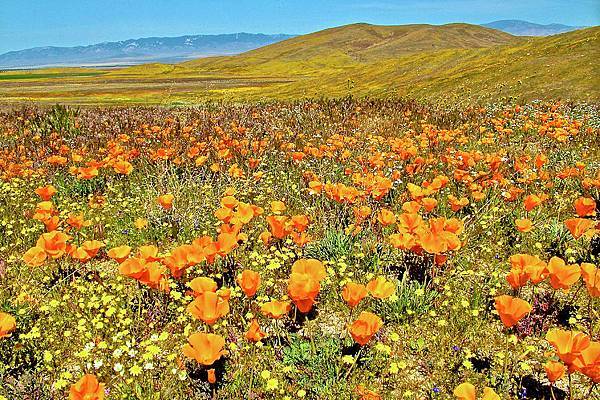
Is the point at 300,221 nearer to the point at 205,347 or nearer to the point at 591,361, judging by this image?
the point at 205,347

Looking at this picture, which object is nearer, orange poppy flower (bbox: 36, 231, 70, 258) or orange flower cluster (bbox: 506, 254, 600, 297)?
orange flower cluster (bbox: 506, 254, 600, 297)

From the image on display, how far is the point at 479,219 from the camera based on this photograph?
5598 mm

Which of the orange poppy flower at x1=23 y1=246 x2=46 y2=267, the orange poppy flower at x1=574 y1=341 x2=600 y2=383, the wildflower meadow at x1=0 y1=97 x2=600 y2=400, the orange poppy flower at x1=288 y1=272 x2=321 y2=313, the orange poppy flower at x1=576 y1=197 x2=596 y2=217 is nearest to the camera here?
the orange poppy flower at x1=574 y1=341 x2=600 y2=383

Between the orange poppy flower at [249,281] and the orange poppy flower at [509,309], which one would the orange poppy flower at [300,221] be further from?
the orange poppy flower at [509,309]

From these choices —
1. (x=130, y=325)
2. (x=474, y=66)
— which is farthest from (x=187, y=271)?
(x=474, y=66)

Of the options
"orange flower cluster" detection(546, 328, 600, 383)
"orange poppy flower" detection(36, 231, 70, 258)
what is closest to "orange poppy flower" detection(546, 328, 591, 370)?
"orange flower cluster" detection(546, 328, 600, 383)

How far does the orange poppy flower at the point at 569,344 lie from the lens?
222cm

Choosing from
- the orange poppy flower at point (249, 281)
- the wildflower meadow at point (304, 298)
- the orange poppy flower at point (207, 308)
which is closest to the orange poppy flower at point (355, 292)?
the wildflower meadow at point (304, 298)

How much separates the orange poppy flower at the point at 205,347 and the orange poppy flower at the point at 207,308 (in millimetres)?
198

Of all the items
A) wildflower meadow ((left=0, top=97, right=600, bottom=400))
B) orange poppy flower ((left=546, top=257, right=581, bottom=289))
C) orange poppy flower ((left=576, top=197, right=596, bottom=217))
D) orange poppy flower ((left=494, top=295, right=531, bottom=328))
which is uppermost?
orange poppy flower ((left=576, top=197, right=596, bottom=217))

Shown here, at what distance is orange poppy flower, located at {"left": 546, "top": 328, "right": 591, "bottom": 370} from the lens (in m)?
2.22

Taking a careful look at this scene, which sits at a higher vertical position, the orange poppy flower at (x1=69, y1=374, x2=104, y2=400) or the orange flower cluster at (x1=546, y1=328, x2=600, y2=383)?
the orange flower cluster at (x1=546, y1=328, x2=600, y2=383)

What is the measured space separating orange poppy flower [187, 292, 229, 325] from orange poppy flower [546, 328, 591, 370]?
1.88 meters

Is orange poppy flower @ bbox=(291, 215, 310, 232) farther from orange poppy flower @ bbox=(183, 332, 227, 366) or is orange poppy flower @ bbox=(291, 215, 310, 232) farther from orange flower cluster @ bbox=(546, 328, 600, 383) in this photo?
orange flower cluster @ bbox=(546, 328, 600, 383)
